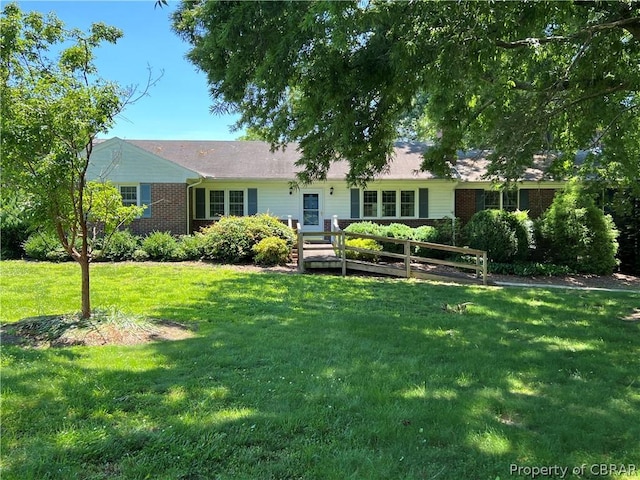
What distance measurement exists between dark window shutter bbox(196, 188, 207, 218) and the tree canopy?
11330mm

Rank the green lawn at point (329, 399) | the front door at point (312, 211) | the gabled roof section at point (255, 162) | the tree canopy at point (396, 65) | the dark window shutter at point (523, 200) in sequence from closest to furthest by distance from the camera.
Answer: the green lawn at point (329, 399), the tree canopy at point (396, 65), the gabled roof section at point (255, 162), the front door at point (312, 211), the dark window shutter at point (523, 200)

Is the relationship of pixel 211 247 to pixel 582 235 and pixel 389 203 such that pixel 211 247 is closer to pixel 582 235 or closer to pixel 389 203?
pixel 389 203

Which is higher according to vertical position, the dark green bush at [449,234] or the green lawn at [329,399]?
the dark green bush at [449,234]

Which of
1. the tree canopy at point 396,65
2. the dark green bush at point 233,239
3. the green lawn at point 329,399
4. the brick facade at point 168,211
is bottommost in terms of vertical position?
the green lawn at point 329,399

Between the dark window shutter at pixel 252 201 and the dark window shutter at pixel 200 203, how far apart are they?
189 centimetres

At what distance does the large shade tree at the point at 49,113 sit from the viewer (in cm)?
569

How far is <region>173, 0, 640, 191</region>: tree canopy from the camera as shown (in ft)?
16.6

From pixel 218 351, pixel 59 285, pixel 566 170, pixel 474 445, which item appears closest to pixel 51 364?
pixel 218 351

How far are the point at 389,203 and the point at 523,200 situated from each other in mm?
6073

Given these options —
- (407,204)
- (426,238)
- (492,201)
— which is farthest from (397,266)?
(492,201)

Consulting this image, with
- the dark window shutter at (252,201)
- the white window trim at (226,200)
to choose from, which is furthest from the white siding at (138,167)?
the dark window shutter at (252,201)

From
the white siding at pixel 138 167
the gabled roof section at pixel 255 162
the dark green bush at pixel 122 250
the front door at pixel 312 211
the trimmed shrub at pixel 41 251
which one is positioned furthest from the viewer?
the front door at pixel 312 211

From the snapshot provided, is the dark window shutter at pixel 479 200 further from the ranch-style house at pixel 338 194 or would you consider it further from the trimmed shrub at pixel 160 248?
the trimmed shrub at pixel 160 248

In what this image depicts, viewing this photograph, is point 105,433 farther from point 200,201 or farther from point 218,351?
point 200,201
